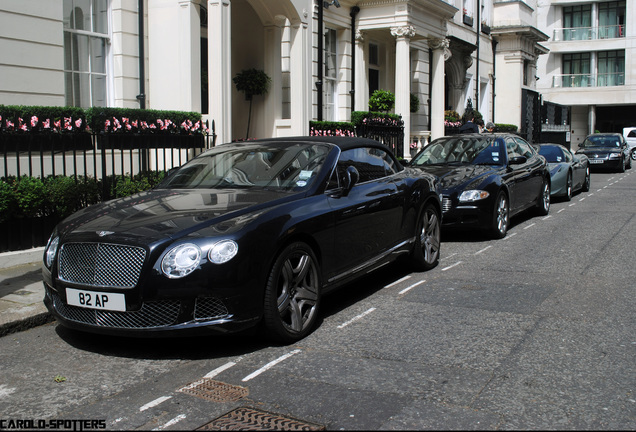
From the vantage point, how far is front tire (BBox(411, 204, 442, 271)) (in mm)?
7727

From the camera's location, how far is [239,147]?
6.89m

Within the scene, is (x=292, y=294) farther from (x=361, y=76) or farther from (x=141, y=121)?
(x=361, y=76)

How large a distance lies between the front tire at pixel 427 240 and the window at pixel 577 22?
54861mm

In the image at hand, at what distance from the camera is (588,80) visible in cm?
5659

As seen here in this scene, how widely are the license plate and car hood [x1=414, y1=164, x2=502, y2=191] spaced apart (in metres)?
6.12

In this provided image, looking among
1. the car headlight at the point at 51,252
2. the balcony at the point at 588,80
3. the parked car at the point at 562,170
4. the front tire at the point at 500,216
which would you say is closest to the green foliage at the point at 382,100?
the parked car at the point at 562,170

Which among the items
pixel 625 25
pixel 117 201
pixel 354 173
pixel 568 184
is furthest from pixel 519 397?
pixel 625 25

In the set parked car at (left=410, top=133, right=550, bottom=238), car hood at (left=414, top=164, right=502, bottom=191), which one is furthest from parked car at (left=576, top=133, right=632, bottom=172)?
car hood at (left=414, top=164, right=502, bottom=191)

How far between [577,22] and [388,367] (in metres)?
Answer: 59.8

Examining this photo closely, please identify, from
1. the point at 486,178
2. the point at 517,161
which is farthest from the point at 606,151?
the point at 486,178

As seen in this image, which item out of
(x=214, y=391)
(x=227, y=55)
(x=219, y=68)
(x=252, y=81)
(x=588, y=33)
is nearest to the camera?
(x=214, y=391)

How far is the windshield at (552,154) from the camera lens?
16.0 metres

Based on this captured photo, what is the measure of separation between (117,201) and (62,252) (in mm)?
1048

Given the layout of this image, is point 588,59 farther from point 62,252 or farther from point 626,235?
point 62,252
